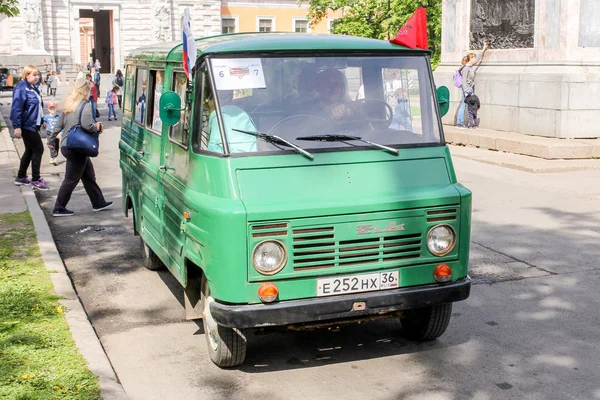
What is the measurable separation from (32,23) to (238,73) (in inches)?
2186

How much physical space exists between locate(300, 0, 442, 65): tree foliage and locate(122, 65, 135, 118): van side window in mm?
30378

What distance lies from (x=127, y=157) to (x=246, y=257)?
3633 millimetres

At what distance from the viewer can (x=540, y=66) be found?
16.8 m

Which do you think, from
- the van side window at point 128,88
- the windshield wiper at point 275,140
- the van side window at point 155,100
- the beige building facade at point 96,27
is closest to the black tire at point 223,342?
the windshield wiper at point 275,140

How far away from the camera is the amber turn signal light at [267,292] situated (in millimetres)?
5109

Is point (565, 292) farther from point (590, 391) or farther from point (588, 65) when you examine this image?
point (588, 65)

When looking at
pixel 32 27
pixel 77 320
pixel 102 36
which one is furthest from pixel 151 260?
pixel 102 36

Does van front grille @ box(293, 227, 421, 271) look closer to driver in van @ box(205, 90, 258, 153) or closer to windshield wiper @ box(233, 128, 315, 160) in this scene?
windshield wiper @ box(233, 128, 315, 160)

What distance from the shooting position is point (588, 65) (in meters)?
16.3

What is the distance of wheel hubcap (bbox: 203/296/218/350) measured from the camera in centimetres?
546

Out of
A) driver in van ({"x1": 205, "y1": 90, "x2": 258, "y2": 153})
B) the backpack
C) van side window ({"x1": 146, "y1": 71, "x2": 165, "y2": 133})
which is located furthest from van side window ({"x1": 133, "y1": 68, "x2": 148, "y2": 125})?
the backpack

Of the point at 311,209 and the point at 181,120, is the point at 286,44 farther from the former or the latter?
the point at 311,209

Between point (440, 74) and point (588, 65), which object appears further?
point (440, 74)

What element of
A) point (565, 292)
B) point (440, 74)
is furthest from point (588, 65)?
point (565, 292)
